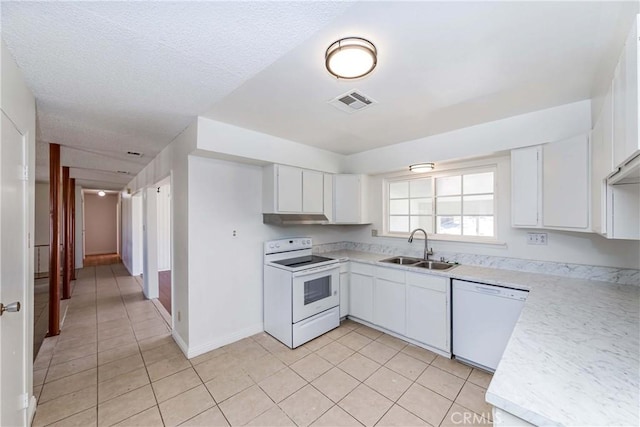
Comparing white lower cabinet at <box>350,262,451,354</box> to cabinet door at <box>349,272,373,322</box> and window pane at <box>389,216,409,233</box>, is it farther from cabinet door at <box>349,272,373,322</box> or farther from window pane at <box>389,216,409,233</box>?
window pane at <box>389,216,409,233</box>

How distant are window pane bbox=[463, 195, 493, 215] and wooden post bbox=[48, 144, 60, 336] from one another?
5.10 metres

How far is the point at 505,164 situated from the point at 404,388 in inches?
99.0

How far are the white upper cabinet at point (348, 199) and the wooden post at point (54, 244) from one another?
3584 mm

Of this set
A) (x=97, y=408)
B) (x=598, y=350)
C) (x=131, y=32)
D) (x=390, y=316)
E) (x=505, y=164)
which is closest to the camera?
(x=598, y=350)

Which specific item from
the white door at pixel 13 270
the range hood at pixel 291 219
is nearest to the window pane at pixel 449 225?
the range hood at pixel 291 219

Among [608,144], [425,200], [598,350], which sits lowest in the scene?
[598,350]

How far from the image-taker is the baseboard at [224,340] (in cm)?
269

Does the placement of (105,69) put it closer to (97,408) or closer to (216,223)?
(216,223)

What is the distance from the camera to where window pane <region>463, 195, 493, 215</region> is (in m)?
2.99

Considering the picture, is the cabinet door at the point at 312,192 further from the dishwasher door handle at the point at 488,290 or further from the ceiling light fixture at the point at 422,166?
the dishwasher door handle at the point at 488,290

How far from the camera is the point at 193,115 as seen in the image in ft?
7.90

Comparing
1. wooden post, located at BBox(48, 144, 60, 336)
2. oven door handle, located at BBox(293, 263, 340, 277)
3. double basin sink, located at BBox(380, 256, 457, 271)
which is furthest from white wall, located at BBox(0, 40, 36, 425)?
double basin sink, located at BBox(380, 256, 457, 271)

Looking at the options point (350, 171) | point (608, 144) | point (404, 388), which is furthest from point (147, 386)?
point (608, 144)

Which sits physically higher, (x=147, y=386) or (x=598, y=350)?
(x=598, y=350)
